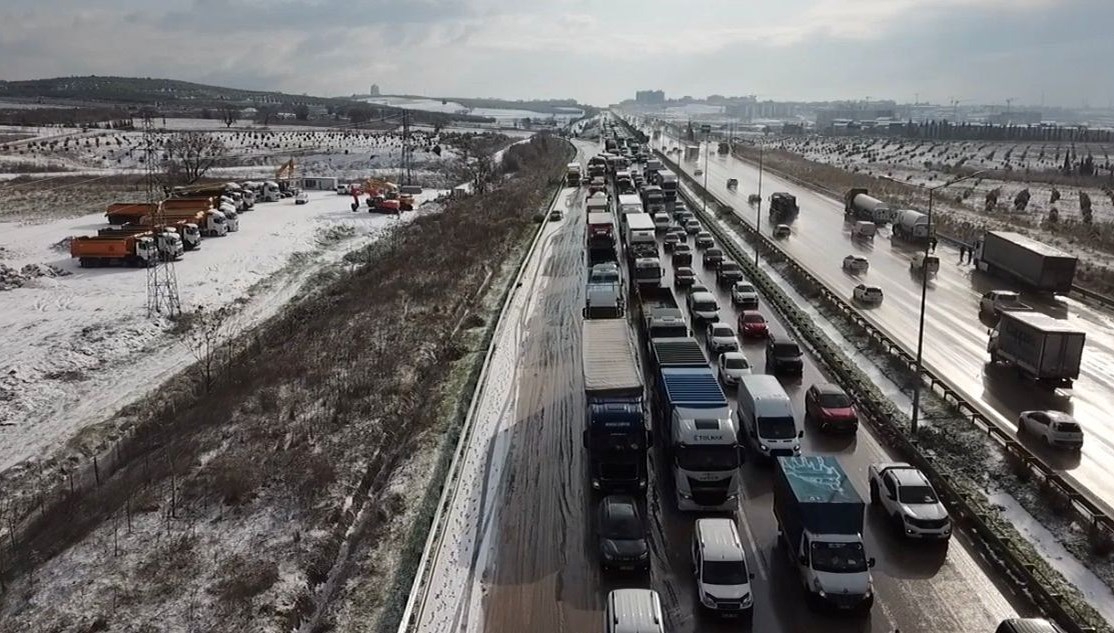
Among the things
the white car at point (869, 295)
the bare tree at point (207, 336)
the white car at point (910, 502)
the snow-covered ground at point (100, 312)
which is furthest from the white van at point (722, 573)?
the white car at point (869, 295)

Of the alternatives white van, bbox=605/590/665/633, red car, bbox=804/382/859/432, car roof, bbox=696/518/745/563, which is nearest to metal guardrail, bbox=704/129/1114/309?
red car, bbox=804/382/859/432

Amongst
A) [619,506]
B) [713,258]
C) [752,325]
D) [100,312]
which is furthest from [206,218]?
[619,506]

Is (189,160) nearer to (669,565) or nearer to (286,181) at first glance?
(286,181)

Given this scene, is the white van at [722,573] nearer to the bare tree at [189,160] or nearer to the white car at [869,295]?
the white car at [869,295]

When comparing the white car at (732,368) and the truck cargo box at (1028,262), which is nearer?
the white car at (732,368)

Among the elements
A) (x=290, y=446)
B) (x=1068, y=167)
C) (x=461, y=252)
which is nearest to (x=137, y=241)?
(x=461, y=252)
